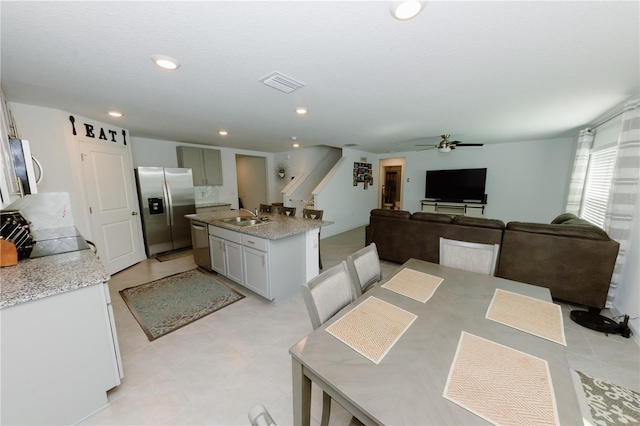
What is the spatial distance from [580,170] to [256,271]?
5169 millimetres

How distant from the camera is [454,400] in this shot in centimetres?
71

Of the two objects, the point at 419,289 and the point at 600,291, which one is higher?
the point at 419,289

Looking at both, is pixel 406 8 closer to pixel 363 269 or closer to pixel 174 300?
pixel 363 269

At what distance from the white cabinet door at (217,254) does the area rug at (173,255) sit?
4.69 feet

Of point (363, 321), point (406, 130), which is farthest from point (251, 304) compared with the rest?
point (406, 130)

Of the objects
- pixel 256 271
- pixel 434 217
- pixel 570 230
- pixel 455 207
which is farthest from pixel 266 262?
pixel 455 207

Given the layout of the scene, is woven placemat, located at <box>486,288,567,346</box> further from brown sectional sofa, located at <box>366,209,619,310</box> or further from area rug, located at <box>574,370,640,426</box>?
brown sectional sofa, located at <box>366,209,619,310</box>

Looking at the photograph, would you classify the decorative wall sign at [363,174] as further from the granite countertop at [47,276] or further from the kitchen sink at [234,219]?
the granite countertop at [47,276]

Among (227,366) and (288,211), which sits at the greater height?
(288,211)

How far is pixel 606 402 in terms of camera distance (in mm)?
1423

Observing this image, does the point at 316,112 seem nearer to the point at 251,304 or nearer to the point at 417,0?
the point at 417,0

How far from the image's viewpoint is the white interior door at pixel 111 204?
10.2 ft

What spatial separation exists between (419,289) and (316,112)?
227cm

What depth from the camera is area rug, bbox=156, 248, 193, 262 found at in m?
4.06
